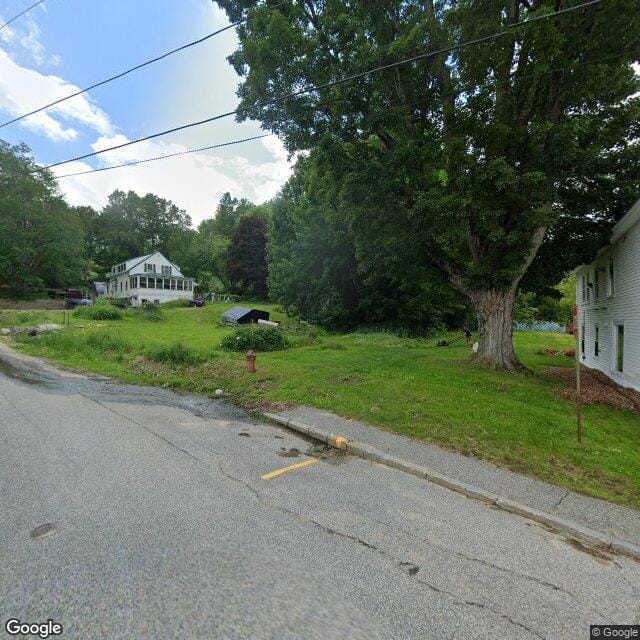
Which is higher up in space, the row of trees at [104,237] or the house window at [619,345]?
the row of trees at [104,237]

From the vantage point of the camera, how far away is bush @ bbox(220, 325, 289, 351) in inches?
586

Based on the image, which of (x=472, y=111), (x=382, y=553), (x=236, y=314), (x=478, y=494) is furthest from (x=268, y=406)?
(x=236, y=314)

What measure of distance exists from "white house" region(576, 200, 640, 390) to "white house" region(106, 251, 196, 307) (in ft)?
141

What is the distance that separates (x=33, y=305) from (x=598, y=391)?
4630 centimetres

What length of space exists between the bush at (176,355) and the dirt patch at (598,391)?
10.7 m

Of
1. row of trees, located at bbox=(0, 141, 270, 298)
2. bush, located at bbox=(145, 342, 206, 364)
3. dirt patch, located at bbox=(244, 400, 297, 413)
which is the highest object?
row of trees, located at bbox=(0, 141, 270, 298)

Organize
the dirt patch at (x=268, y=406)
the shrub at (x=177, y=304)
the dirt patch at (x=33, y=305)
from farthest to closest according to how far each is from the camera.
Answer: the shrub at (x=177, y=304), the dirt patch at (x=33, y=305), the dirt patch at (x=268, y=406)

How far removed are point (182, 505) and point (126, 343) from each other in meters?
12.6

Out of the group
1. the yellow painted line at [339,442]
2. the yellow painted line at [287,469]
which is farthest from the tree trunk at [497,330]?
the yellow painted line at [287,469]

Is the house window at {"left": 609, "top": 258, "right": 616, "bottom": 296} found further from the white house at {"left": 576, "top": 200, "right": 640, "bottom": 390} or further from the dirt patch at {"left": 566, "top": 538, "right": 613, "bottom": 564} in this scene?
the dirt patch at {"left": 566, "top": 538, "right": 613, "bottom": 564}

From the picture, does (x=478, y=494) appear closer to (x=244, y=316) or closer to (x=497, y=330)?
(x=497, y=330)

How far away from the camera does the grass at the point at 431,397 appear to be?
5.26 metres

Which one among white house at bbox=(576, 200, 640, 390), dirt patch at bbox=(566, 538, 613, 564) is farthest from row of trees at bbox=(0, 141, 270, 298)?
white house at bbox=(576, 200, 640, 390)

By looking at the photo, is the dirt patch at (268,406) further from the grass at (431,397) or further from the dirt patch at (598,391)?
the dirt patch at (598,391)
